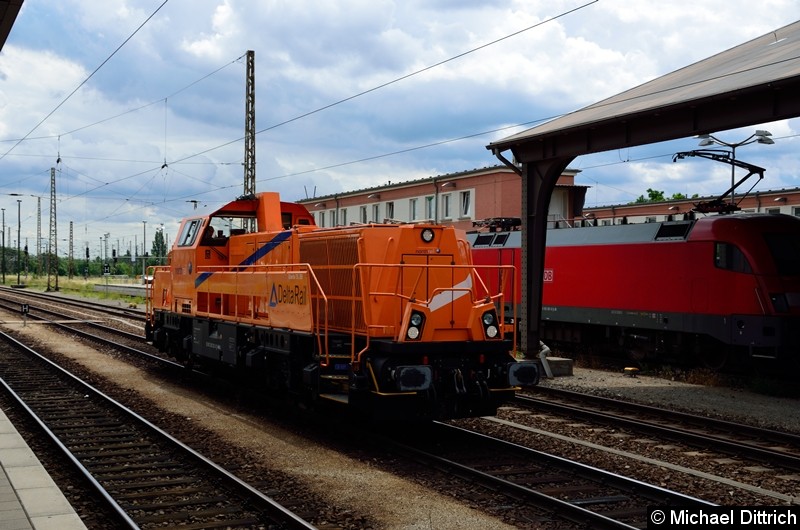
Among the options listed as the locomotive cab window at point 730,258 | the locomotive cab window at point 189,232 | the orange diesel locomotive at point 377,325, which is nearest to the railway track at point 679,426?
the orange diesel locomotive at point 377,325

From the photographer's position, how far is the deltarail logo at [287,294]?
397 inches

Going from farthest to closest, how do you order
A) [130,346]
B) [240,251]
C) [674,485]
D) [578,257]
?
[130,346] < [578,257] < [240,251] < [674,485]

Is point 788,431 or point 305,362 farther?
point 788,431

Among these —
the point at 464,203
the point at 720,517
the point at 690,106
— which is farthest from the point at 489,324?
the point at 464,203

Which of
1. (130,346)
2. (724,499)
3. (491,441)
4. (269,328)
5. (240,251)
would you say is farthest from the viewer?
(130,346)

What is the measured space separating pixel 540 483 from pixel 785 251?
415 inches

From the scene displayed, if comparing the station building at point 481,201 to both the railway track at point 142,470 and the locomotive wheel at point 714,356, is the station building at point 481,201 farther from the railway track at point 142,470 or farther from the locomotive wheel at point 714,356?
the railway track at point 142,470

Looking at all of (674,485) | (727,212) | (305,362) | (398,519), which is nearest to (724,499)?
(674,485)

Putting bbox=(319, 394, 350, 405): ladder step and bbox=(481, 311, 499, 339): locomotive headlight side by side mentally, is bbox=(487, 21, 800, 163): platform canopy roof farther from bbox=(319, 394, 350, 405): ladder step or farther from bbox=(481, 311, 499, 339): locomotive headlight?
bbox=(319, 394, 350, 405): ladder step

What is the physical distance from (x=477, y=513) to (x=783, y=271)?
11371mm

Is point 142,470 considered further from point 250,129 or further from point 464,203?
point 464,203

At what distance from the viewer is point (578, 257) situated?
20.2m

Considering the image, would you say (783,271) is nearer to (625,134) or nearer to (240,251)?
(625,134)

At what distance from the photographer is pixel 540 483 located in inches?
320
